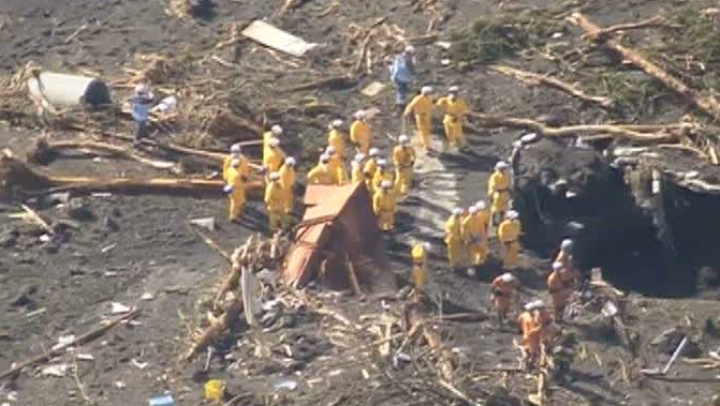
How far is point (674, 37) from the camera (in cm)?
4225

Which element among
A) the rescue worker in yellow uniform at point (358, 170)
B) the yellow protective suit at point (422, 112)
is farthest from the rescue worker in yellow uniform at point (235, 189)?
the yellow protective suit at point (422, 112)

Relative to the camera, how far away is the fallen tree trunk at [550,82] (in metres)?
40.9

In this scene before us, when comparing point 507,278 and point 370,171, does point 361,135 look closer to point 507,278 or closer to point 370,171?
point 370,171

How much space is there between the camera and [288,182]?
38.0 m

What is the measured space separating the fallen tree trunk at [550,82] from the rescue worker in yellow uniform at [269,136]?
13.8 feet

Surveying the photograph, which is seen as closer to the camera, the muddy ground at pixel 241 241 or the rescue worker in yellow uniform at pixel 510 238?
the muddy ground at pixel 241 241

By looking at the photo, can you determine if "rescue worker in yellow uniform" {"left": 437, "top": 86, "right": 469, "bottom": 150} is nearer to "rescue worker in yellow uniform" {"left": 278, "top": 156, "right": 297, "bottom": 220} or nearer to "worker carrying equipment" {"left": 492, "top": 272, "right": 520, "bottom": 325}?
"rescue worker in yellow uniform" {"left": 278, "top": 156, "right": 297, "bottom": 220}

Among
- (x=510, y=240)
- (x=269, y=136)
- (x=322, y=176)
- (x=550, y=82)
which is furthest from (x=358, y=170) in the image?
(x=550, y=82)

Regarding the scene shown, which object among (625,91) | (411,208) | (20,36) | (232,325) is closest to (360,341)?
(232,325)

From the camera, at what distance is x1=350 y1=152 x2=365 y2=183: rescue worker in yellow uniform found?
38.2 meters

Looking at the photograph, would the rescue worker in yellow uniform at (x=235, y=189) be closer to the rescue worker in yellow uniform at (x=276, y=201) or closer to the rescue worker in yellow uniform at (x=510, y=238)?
the rescue worker in yellow uniform at (x=276, y=201)

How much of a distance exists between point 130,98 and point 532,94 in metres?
6.42

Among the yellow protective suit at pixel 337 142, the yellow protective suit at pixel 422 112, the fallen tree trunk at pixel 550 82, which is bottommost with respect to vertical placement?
the yellow protective suit at pixel 337 142

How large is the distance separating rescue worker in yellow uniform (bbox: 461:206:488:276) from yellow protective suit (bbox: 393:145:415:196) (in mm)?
2051
